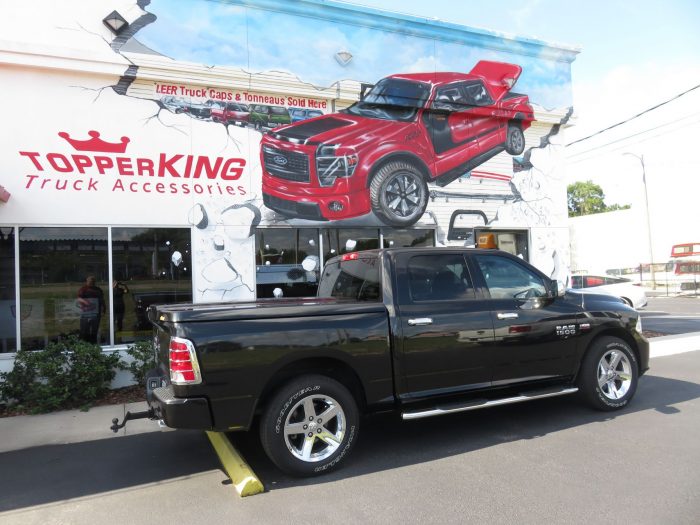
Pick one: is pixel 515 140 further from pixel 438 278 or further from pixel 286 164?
pixel 438 278

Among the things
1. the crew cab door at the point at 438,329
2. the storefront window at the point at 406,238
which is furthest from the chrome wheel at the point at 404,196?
the crew cab door at the point at 438,329

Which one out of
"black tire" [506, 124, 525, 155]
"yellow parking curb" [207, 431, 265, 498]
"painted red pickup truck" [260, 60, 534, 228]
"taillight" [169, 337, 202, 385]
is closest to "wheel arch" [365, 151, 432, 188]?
"painted red pickup truck" [260, 60, 534, 228]

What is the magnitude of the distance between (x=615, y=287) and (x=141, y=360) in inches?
615

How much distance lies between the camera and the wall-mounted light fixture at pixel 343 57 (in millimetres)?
9688

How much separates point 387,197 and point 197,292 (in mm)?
A: 4043

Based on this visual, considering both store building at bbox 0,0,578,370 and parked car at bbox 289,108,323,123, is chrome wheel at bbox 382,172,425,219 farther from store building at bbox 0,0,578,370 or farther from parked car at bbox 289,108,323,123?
parked car at bbox 289,108,323,123

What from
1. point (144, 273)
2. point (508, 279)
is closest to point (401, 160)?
point (144, 273)

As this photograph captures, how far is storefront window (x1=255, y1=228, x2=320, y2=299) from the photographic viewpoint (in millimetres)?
9102

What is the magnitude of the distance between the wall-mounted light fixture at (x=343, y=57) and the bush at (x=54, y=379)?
663 centimetres

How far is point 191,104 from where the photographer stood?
8.67 meters

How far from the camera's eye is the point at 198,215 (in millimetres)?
8586

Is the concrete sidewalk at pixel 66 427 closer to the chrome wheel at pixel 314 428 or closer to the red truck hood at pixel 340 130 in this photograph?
the chrome wheel at pixel 314 428

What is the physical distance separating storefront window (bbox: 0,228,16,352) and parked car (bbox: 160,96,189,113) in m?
3.08

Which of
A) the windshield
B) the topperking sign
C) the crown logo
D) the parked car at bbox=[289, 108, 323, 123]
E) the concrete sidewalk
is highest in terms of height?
the windshield
